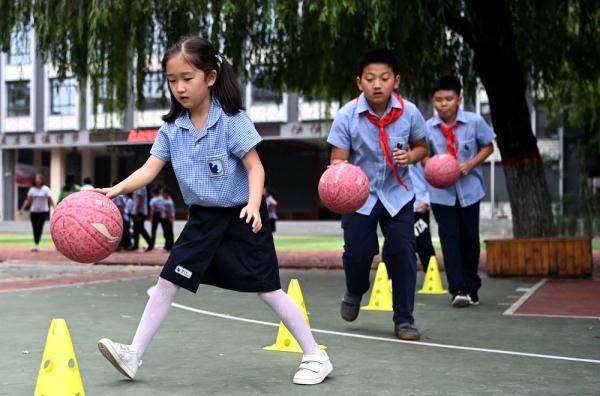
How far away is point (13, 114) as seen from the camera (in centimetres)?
4922

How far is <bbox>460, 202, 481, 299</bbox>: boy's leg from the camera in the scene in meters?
7.57

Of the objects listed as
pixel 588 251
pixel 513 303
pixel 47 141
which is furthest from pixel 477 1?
pixel 47 141

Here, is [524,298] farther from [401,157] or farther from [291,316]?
[291,316]

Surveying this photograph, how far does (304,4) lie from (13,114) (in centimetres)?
4380

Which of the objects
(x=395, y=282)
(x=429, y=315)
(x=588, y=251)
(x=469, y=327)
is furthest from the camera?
(x=588, y=251)

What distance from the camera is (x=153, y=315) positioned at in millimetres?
4230

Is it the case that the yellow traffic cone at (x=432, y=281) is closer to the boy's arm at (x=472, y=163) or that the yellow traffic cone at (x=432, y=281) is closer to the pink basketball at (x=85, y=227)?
the boy's arm at (x=472, y=163)

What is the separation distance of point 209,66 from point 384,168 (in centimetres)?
187

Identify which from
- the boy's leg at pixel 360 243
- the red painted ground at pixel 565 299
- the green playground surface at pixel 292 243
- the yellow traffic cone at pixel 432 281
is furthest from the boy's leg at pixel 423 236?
the green playground surface at pixel 292 243

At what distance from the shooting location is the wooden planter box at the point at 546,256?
10.8 meters

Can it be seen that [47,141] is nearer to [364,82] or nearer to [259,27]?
[259,27]

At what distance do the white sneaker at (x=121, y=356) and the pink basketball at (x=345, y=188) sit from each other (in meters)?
1.71

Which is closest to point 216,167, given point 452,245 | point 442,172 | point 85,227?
point 85,227

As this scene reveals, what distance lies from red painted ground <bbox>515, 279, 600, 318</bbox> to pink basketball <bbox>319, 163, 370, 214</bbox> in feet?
8.70
